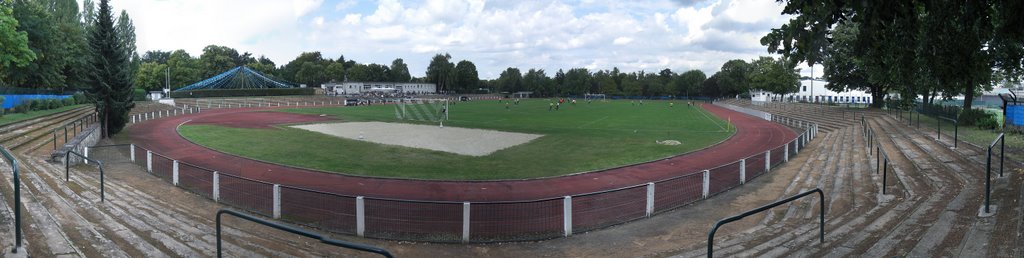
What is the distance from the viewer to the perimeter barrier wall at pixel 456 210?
10750mm

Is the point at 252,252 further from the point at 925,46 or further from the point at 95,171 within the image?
the point at 95,171

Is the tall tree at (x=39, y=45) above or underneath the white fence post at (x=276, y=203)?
above

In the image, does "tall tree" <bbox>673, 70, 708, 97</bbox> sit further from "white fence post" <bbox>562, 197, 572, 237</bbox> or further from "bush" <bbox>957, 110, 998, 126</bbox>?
"white fence post" <bbox>562, 197, 572, 237</bbox>

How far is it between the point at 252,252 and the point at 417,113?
44.2 m

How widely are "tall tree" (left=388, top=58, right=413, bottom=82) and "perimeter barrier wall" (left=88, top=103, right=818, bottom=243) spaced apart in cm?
14651

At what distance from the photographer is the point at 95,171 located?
17547 millimetres

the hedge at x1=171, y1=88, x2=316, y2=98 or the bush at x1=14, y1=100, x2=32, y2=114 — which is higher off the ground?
the hedge at x1=171, y1=88, x2=316, y2=98

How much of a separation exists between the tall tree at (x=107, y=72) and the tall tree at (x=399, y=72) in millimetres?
126991

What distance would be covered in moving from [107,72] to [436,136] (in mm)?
18805

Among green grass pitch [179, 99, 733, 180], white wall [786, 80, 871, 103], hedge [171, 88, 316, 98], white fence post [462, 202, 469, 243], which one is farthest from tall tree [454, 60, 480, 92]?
white fence post [462, 202, 469, 243]

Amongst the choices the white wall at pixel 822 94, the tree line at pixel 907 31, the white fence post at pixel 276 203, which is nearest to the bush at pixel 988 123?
the tree line at pixel 907 31

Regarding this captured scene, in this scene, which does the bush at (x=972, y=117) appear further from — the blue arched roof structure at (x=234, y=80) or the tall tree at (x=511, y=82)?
the tall tree at (x=511, y=82)

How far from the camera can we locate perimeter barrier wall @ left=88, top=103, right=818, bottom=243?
35.3 ft

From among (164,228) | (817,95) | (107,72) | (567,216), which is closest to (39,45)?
(107,72)
